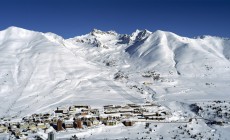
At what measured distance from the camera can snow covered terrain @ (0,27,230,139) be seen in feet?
211

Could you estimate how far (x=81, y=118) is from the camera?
6800 cm

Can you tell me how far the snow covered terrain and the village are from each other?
112 inches

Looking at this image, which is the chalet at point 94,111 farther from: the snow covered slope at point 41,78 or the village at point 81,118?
the snow covered slope at point 41,78

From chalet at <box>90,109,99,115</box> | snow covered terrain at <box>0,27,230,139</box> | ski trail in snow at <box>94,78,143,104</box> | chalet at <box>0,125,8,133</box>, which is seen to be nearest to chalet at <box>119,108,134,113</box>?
chalet at <box>90,109,99,115</box>

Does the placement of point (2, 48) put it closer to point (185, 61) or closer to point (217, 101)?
point (185, 61)

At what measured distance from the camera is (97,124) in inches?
2539

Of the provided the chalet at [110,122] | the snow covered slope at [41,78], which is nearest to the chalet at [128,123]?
the chalet at [110,122]

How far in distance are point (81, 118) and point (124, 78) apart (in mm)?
48700

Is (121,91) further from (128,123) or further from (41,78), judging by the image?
(128,123)

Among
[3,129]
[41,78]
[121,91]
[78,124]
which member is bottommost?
[3,129]

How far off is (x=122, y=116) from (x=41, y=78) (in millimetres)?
47702

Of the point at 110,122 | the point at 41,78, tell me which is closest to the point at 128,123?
the point at 110,122

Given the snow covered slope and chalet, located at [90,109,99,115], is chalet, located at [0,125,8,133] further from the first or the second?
chalet, located at [90,109,99,115]

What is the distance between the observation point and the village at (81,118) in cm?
6209
